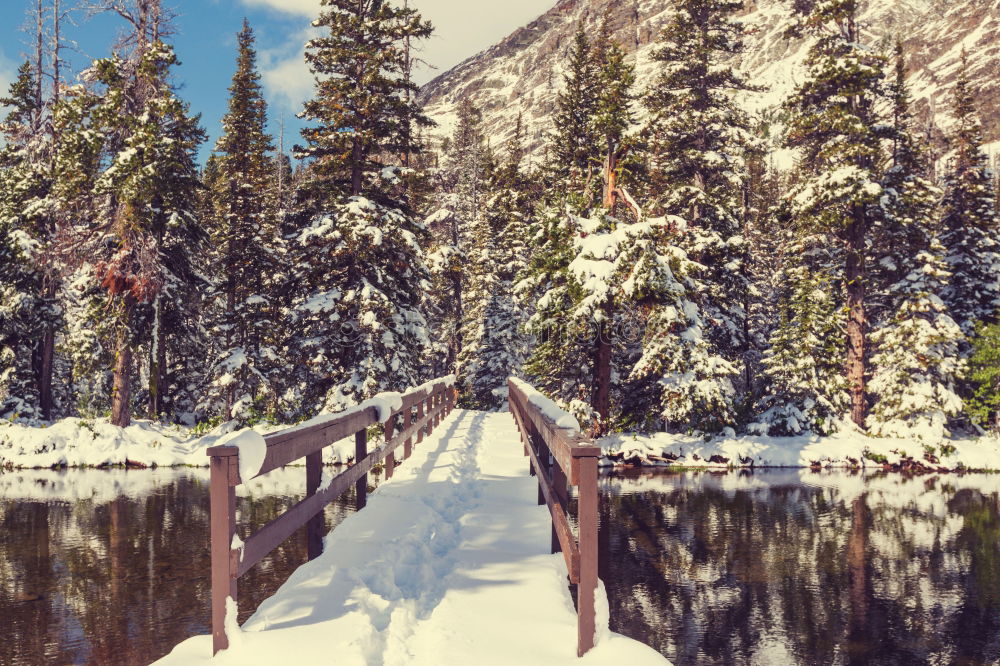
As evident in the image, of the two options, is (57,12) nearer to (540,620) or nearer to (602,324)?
(602,324)

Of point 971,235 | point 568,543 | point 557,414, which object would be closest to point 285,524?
point 568,543

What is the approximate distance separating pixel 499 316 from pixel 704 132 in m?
18.7

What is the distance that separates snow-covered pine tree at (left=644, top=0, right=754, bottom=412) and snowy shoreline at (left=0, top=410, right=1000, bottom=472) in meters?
4.35

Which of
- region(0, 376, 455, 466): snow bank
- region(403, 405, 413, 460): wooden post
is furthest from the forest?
region(403, 405, 413, 460): wooden post

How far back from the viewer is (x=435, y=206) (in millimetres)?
56188

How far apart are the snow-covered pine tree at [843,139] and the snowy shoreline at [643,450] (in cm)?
362

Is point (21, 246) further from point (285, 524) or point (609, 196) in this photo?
point (285, 524)

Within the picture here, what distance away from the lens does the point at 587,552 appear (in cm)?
439

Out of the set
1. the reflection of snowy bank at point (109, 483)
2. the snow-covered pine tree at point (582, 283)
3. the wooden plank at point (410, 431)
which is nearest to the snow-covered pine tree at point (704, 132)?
the snow-covered pine tree at point (582, 283)

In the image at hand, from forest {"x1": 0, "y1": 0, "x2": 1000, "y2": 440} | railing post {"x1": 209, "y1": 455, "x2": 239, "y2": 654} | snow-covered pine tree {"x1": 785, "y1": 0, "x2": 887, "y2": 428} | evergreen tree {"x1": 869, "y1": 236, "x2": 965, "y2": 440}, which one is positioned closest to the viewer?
railing post {"x1": 209, "y1": 455, "x2": 239, "y2": 654}

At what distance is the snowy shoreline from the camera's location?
20.3 m

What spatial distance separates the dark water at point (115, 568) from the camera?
6246 mm

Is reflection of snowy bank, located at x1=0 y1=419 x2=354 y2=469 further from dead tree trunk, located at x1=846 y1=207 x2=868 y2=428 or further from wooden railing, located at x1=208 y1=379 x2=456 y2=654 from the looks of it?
dead tree trunk, located at x1=846 y1=207 x2=868 y2=428

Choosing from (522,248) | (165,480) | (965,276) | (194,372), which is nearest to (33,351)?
(194,372)
